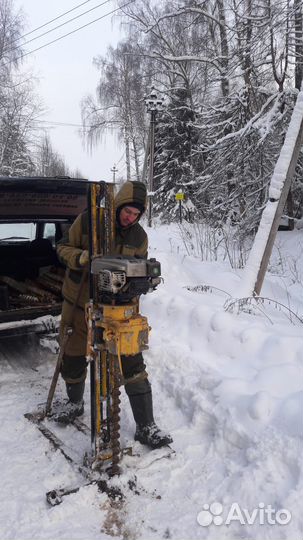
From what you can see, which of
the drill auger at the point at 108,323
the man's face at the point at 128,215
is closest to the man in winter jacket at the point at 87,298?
the man's face at the point at 128,215

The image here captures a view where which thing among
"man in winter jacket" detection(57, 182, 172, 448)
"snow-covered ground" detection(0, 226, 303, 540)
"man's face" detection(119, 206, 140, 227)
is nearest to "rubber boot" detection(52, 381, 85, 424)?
"man in winter jacket" detection(57, 182, 172, 448)

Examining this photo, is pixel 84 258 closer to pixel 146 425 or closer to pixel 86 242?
pixel 86 242

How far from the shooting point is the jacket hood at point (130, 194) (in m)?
2.77

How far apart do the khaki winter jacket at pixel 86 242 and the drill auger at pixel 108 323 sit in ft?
0.35

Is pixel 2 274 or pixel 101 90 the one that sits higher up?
pixel 101 90

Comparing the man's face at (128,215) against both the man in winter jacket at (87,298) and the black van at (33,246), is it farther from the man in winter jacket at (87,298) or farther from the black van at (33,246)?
the black van at (33,246)

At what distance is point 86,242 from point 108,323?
70 cm

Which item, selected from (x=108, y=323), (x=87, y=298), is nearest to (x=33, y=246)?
(x=87, y=298)

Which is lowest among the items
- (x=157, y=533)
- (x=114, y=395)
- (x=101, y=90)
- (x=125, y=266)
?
(x=157, y=533)

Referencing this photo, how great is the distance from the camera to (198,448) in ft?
9.71

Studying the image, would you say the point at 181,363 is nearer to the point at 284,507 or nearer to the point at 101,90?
the point at 284,507

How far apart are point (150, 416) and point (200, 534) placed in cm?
89

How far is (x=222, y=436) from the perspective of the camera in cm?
290

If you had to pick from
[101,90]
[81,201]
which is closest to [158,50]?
[101,90]
